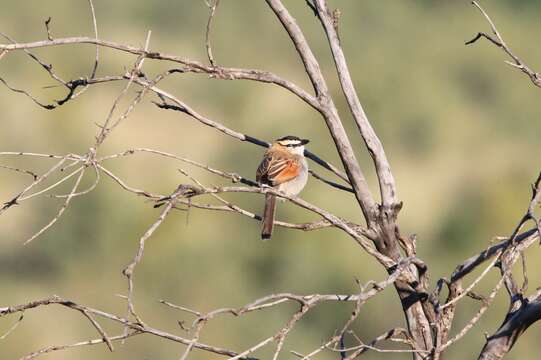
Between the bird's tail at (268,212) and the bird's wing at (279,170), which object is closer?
the bird's tail at (268,212)

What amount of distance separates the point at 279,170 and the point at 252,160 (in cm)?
841

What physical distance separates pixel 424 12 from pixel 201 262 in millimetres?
14217

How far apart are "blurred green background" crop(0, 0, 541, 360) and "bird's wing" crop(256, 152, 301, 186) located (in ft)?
12.3

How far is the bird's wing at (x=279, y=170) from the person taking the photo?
22.1 feet

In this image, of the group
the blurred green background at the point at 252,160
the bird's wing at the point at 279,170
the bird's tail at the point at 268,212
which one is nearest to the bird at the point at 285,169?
the bird's wing at the point at 279,170

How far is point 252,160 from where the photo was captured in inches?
596

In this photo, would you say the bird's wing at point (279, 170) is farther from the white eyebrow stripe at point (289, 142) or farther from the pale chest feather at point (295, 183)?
the white eyebrow stripe at point (289, 142)

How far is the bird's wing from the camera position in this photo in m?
6.72

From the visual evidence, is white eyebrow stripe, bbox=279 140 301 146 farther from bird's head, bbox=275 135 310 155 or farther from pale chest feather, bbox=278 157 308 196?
pale chest feather, bbox=278 157 308 196

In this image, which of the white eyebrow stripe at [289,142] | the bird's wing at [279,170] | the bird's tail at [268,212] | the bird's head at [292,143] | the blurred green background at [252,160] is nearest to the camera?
the bird's tail at [268,212]

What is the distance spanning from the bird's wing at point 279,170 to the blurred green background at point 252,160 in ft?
12.3

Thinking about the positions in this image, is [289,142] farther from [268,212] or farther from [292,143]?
[268,212]

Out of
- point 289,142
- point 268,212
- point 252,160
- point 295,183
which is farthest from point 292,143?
point 252,160

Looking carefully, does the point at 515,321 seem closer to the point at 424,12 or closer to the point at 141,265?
the point at 141,265
